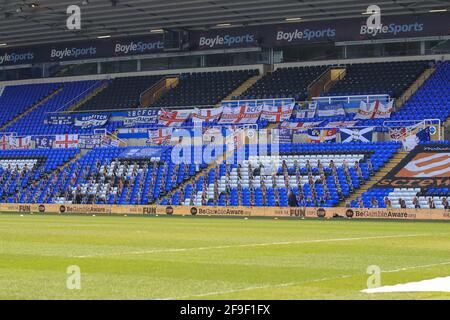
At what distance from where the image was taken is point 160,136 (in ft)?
188

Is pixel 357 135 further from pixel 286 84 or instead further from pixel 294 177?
pixel 286 84

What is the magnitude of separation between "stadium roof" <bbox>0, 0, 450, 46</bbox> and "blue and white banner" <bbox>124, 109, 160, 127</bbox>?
237 inches

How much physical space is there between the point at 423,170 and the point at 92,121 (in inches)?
1042

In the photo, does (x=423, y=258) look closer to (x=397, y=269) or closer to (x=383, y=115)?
(x=397, y=269)

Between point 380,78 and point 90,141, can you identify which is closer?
point 380,78

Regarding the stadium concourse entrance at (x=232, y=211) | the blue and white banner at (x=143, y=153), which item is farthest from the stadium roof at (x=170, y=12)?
the stadium concourse entrance at (x=232, y=211)

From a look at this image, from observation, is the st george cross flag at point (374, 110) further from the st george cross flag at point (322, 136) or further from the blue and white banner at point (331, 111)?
the st george cross flag at point (322, 136)

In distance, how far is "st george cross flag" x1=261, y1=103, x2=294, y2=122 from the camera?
56281 mm

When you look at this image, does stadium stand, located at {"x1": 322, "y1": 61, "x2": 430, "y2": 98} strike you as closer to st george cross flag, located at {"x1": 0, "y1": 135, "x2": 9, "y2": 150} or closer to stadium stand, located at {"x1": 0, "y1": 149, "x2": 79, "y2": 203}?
stadium stand, located at {"x1": 0, "y1": 149, "x2": 79, "y2": 203}

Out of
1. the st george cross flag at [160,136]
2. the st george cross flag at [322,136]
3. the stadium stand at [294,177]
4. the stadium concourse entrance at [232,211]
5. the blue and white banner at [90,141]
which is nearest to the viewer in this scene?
the stadium concourse entrance at [232,211]

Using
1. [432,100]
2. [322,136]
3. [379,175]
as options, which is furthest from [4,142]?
[432,100]

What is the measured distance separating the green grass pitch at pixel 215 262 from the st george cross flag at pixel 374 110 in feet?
80.7

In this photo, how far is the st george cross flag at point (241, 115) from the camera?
57219 millimetres
